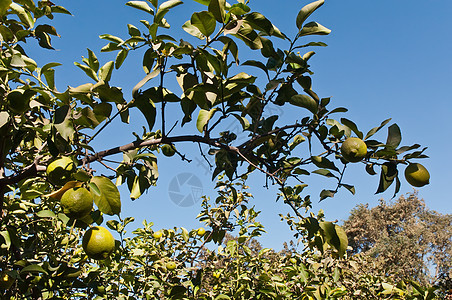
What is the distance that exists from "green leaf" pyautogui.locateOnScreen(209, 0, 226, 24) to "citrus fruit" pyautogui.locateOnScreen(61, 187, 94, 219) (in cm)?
80

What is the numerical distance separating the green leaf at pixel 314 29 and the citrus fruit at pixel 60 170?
1.11 metres

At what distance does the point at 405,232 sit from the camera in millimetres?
25797

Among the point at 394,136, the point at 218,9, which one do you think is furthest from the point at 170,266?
the point at 218,9

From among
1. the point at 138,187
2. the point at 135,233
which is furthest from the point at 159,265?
the point at 138,187

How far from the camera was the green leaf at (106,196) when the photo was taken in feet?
4.18

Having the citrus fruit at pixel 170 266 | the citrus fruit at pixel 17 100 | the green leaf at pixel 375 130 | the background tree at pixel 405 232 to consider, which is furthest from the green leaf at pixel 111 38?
the background tree at pixel 405 232

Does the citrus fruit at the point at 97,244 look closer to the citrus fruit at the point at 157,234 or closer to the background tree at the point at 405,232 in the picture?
the citrus fruit at the point at 157,234

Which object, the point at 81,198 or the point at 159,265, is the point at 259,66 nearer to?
the point at 81,198

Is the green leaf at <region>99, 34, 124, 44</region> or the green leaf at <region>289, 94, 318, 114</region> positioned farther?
the green leaf at <region>289, 94, 318, 114</region>

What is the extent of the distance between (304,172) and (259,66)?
0.56 metres

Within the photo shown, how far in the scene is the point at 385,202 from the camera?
28719 millimetres

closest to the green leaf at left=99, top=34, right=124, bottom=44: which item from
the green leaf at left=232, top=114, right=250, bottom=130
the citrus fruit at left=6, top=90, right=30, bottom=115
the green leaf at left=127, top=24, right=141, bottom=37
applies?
the green leaf at left=127, top=24, right=141, bottom=37

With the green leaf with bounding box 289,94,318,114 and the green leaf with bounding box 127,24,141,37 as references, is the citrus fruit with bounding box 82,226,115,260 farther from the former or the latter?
the green leaf with bounding box 289,94,318,114

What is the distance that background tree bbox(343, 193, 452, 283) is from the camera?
24.1 metres
